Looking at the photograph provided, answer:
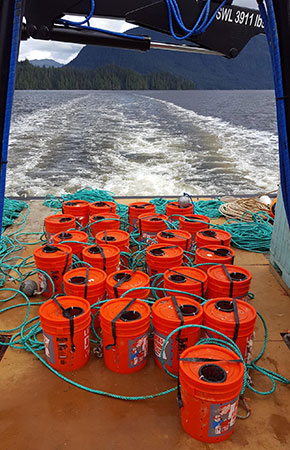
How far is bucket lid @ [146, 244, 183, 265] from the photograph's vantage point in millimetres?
3010

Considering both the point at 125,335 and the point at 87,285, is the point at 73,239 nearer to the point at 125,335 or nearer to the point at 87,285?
the point at 87,285

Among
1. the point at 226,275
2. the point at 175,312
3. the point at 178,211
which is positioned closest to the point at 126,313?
the point at 175,312

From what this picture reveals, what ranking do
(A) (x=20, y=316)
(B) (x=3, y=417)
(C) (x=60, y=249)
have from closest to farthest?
(B) (x=3, y=417), (A) (x=20, y=316), (C) (x=60, y=249)

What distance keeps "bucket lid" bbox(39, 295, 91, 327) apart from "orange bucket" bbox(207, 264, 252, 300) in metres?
0.88

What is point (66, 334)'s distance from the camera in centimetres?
219

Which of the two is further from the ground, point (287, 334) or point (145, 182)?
point (287, 334)

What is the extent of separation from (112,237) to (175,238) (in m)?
0.58

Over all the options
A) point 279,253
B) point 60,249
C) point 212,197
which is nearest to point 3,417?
point 60,249

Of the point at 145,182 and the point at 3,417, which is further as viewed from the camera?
the point at 145,182

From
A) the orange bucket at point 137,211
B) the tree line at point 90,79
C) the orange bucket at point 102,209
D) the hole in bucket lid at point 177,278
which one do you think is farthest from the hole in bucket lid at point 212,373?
the tree line at point 90,79

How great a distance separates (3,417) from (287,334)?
188cm

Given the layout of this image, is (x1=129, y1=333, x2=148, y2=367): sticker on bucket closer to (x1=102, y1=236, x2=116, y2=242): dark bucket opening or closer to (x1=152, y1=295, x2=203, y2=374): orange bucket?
(x1=152, y1=295, x2=203, y2=374): orange bucket

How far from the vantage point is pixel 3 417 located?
6.44 ft

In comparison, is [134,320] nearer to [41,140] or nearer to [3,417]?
[3,417]
